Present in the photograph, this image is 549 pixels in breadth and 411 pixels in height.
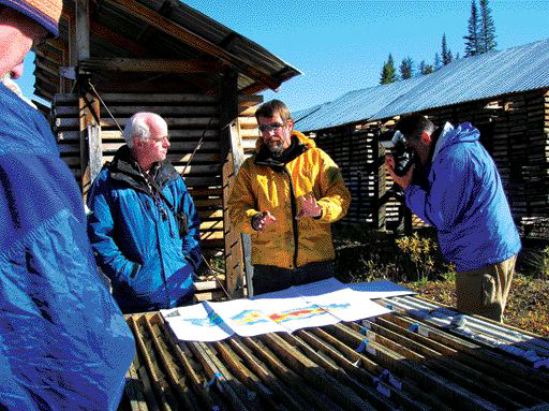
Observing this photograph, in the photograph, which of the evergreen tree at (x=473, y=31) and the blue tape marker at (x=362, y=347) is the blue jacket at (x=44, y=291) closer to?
the blue tape marker at (x=362, y=347)

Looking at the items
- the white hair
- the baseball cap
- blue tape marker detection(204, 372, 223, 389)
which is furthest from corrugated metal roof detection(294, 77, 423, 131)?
the baseball cap

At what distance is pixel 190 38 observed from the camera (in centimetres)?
696

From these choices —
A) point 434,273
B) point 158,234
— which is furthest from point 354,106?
point 158,234

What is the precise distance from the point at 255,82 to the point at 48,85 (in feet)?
23.9

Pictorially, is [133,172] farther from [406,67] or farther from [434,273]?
[406,67]

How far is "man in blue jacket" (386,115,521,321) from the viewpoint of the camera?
11.4 ft

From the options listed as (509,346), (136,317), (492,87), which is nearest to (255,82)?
(136,317)

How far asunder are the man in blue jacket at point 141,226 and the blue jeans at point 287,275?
0.51 m

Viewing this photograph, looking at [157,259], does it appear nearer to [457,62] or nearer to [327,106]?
[457,62]

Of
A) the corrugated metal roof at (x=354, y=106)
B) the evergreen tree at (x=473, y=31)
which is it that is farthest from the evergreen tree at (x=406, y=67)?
the corrugated metal roof at (x=354, y=106)

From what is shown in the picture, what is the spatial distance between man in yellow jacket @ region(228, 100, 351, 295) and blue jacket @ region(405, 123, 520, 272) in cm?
60

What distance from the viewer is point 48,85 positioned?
1269cm

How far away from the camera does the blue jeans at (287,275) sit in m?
3.78

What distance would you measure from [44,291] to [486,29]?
98.0m
